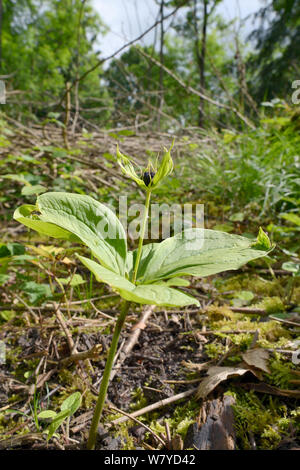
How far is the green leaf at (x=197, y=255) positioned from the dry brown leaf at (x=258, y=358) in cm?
44

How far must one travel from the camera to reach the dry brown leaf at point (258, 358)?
2.97 ft

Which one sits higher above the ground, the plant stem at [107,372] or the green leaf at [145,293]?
the green leaf at [145,293]

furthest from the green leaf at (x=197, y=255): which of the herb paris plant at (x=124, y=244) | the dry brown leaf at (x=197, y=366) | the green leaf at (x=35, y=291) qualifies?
the green leaf at (x=35, y=291)

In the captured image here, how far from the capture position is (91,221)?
76cm

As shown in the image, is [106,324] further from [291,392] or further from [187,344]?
[291,392]

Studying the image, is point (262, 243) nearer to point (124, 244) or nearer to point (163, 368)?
point (124, 244)

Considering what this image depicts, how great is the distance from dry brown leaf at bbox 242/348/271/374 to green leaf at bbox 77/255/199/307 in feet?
1.79

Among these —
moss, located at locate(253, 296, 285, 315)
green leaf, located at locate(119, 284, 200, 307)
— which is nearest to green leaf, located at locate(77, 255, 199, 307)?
green leaf, located at locate(119, 284, 200, 307)

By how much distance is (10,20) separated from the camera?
14953 mm

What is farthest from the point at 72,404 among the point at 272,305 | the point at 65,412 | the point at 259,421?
the point at 272,305

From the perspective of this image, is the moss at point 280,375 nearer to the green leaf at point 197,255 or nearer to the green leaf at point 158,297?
the green leaf at point 197,255

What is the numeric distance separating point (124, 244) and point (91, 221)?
0.11 meters
